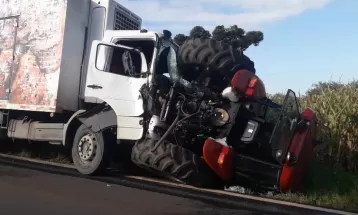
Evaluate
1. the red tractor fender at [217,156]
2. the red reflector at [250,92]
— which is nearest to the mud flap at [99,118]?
the red tractor fender at [217,156]

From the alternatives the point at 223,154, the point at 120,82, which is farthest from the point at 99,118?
the point at 223,154

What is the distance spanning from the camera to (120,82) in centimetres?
720

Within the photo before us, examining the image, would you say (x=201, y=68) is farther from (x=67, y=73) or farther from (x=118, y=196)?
(x=67, y=73)

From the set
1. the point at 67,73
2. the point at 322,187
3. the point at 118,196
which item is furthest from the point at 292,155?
the point at 67,73

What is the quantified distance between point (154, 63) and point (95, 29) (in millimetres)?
2106

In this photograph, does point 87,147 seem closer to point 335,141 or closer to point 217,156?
point 217,156

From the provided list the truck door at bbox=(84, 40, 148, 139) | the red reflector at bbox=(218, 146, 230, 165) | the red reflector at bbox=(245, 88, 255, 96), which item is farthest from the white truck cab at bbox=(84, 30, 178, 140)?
the red reflector at bbox=(245, 88, 255, 96)

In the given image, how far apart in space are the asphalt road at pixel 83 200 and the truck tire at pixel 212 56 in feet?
6.64

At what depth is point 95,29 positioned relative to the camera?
8445mm

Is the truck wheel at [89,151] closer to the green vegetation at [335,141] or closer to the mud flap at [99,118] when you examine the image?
the mud flap at [99,118]

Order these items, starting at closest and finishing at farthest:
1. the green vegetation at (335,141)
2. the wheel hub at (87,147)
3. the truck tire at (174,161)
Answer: the truck tire at (174,161) < the green vegetation at (335,141) < the wheel hub at (87,147)

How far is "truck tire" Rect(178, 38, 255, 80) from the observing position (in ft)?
21.2

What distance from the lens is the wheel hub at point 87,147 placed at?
7.59 m

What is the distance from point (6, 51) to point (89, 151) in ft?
10.6
